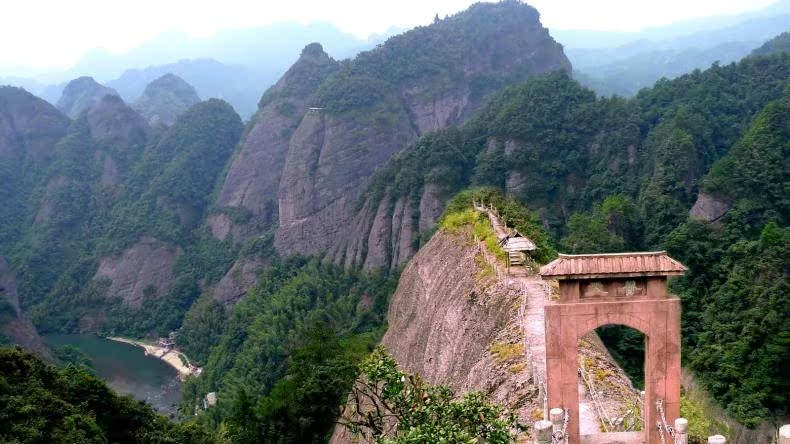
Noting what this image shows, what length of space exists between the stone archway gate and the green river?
4205 cm

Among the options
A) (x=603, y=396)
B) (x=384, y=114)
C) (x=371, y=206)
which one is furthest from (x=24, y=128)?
(x=603, y=396)

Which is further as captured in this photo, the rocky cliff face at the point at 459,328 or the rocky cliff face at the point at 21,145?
the rocky cliff face at the point at 21,145

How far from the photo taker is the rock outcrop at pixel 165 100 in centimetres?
12638

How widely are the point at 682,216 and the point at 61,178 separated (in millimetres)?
78620

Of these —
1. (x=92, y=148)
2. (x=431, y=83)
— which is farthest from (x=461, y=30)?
(x=92, y=148)

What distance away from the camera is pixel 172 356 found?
61.7 metres

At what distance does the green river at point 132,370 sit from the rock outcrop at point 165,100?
2401 inches

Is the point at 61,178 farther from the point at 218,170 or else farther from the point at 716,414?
the point at 716,414

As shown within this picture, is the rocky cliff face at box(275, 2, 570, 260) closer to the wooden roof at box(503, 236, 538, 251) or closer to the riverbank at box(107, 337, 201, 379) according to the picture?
the riverbank at box(107, 337, 201, 379)

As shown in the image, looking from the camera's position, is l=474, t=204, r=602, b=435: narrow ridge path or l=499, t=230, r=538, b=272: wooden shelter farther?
l=499, t=230, r=538, b=272: wooden shelter

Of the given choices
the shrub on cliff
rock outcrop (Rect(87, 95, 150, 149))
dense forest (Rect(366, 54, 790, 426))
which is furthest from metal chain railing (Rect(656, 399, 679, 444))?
rock outcrop (Rect(87, 95, 150, 149))

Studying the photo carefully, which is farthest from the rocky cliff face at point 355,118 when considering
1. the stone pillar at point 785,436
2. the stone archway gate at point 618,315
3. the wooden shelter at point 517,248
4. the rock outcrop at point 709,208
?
the stone pillar at point 785,436

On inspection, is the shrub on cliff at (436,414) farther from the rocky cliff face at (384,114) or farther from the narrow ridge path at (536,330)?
the rocky cliff face at (384,114)

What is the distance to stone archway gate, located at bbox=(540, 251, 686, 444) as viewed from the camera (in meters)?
9.79
